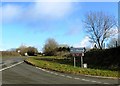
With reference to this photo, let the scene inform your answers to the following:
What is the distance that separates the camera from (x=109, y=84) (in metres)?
20.1

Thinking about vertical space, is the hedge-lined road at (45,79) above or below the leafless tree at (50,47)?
below

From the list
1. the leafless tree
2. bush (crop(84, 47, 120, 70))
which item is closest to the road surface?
bush (crop(84, 47, 120, 70))

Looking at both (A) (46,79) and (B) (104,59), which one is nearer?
(A) (46,79)

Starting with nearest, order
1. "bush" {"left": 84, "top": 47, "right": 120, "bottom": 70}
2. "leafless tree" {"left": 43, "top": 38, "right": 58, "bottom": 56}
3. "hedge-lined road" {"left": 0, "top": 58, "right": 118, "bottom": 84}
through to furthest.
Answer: "hedge-lined road" {"left": 0, "top": 58, "right": 118, "bottom": 84}, "bush" {"left": 84, "top": 47, "right": 120, "bottom": 70}, "leafless tree" {"left": 43, "top": 38, "right": 58, "bottom": 56}

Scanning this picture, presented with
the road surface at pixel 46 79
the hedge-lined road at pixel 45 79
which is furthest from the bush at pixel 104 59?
the hedge-lined road at pixel 45 79

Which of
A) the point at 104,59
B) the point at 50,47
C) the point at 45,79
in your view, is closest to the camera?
the point at 45,79

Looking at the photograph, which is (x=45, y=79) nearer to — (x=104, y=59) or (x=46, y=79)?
(x=46, y=79)

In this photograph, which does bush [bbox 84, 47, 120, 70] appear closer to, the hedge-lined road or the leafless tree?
the hedge-lined road

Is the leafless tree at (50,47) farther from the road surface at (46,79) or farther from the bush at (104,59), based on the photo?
the road surface at (46,79)

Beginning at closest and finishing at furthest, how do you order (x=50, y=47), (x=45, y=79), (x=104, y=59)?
(x=45, y=79), (x=104, y=59), (x=50, y=47)

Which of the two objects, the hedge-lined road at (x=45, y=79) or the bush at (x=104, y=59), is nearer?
the hedge-lined road at (x=45, y=79)

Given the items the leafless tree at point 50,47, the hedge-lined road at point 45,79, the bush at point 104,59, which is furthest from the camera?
the leafless tree at point 50,47

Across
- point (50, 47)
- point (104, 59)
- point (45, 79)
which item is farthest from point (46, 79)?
point (50, 47)

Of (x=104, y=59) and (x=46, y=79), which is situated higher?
(x=104, y=59)
